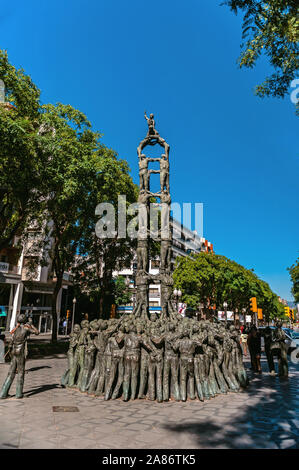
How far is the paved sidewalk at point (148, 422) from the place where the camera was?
5.07 m

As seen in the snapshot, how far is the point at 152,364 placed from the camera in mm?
8281

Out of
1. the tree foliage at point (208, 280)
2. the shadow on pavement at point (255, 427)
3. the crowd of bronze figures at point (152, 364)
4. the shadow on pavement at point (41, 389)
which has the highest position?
the tree foliage at point (208, 280)

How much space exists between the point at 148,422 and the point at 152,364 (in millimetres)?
2112

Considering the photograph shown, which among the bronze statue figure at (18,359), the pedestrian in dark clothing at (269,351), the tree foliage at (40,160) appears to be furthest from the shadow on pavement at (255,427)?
the tree foliage at (40,160)

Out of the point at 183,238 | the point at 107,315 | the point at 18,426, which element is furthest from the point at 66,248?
the point at 183,238

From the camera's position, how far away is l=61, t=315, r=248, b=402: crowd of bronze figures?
818 cm

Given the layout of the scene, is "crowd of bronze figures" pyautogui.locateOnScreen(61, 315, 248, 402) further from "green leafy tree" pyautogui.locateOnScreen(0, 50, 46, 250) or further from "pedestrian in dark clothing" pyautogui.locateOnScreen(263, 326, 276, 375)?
"green leafy tree" pyautogui.locateOnScreen(0, 50, 46, 250)

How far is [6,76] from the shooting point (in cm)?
1432

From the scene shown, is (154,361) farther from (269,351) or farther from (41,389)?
(269,351)

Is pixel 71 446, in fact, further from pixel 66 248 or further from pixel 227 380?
pixel 66 248

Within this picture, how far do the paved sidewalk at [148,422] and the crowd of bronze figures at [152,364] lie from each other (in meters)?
0.33

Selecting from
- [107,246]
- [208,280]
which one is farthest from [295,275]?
[107,246]

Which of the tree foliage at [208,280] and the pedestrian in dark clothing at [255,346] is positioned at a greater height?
the tree foliage at [208,280]

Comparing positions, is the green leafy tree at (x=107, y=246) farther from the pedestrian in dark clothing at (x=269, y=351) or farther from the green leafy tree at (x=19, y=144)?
the pedestrian in dark clothing at (x=269, y=351)
